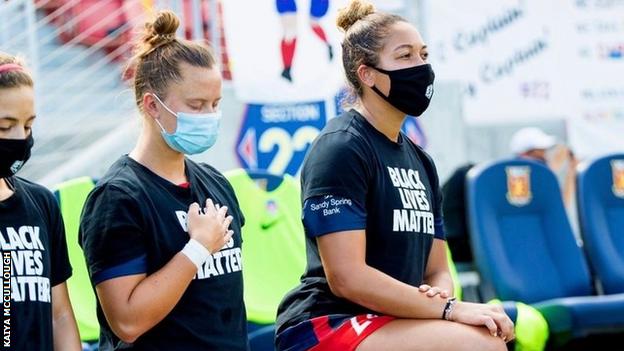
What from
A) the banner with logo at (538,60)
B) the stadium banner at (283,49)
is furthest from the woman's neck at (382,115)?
the banner with logo at (538,60)

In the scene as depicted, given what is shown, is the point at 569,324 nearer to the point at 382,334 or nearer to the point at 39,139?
the point at 382,334

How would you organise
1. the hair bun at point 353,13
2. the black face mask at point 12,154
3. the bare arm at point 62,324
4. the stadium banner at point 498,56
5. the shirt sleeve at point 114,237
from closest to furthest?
the black face mask at point 12,154 < the shirt sleeve at point 114,237 < the bare arm at point 62,324 < the hair bun at point 353,13 < the stadium banner at point 498,56

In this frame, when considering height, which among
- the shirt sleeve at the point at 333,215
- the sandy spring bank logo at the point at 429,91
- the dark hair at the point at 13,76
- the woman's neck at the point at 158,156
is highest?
the dark hair at the point at 13,76

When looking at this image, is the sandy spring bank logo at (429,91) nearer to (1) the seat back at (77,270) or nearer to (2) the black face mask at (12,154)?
(2) the black face mask at (12,154)

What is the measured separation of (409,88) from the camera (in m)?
3.59

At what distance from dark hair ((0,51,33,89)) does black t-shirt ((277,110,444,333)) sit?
34.5 inches

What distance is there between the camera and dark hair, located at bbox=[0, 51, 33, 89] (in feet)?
10.1

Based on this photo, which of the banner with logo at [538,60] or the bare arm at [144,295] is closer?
the bare arm at [144,295]

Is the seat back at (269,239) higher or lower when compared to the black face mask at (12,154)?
lower

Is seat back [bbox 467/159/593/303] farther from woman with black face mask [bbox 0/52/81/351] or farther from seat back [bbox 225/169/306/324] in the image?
woman with black face mask [bbox 0/52/81/351]

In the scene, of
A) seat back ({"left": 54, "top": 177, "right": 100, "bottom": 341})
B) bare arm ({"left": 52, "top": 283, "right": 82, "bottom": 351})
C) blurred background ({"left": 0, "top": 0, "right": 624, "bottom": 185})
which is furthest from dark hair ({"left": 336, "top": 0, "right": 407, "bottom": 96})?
seat back ({"left": 54, "top": 177, "right": 100, "bottom": 341})

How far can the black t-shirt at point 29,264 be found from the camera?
119 inches

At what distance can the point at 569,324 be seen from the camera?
Answer: 17.2 ft

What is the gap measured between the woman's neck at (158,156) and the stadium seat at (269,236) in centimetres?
154
